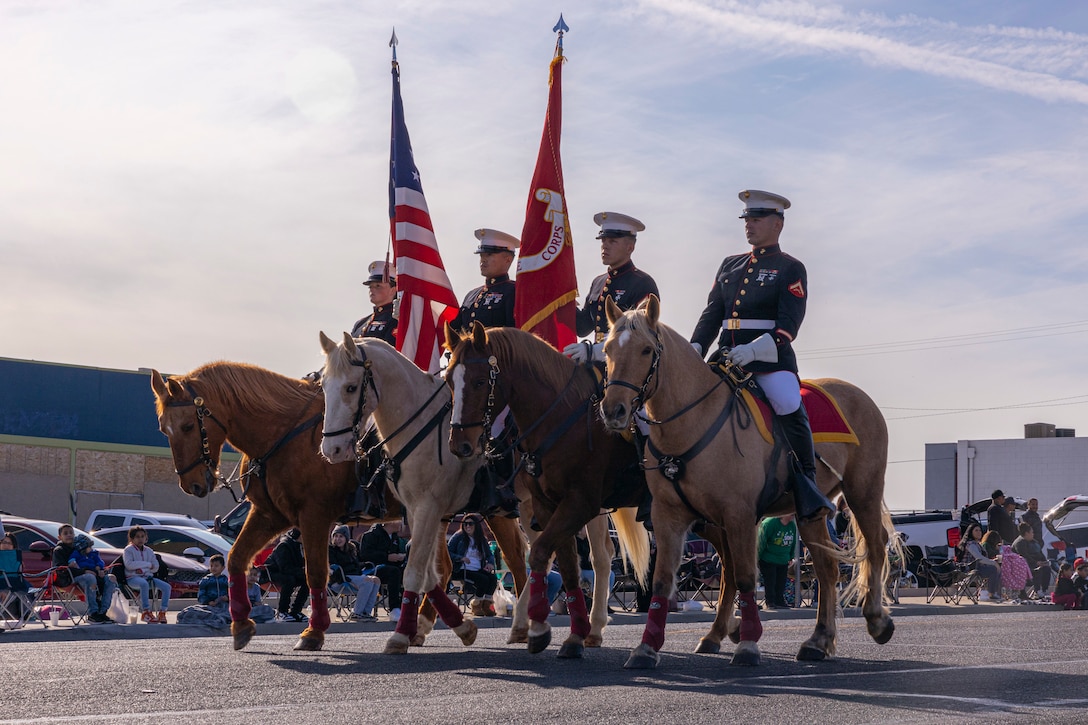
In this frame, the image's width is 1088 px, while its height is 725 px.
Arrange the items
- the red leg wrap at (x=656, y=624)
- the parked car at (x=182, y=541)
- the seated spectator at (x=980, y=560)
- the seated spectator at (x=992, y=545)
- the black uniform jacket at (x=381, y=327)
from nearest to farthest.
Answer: the red leg wrap at (x=656, y=624), the black uniform jacket at (x=381, y=327), the parked car at (x=182, y=541), the seated spectator at (x=980, y=560), the seated spectator at (x=992, y=545)

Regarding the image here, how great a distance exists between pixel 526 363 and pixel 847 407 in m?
3.08

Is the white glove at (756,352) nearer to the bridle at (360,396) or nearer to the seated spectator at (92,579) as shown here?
the bridle at (360,396)

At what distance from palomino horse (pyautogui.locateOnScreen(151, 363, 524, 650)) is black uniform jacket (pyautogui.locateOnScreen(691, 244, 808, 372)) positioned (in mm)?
3266

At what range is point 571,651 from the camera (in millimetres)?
10672

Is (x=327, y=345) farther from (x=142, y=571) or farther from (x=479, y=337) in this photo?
(x=142, y=571)

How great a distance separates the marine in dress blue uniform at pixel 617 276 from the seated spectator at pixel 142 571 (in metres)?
9.06

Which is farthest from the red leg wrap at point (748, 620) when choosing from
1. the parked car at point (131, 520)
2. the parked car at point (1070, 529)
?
the parked car at point (1070, 529)

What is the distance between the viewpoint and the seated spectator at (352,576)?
19.4 metres

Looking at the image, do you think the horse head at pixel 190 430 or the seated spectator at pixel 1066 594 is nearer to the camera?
the horse head at pixel 190 430

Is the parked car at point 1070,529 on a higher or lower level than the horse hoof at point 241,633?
higher

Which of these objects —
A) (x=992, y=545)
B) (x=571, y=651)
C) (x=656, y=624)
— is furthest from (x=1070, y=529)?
(x=656, y=624)

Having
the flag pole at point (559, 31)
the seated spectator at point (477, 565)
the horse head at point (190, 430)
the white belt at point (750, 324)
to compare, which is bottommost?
the seated spectator at point (477, 565)

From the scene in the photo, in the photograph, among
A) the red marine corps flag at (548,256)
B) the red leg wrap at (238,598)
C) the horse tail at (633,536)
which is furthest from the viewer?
the red marine corps flag at (548,256)

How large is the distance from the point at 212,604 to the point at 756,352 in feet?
33.3
